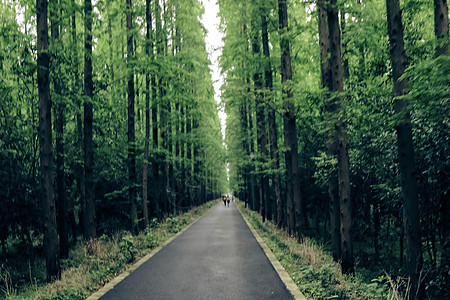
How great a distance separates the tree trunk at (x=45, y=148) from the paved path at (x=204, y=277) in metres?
2.23

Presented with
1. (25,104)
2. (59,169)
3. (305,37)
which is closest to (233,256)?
(59,169)

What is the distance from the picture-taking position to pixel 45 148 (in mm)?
8719

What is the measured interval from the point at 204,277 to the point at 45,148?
5.26 metres

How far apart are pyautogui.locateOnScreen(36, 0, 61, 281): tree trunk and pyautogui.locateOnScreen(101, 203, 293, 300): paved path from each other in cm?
223

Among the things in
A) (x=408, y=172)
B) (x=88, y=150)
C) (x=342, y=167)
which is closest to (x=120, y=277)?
(x=88, y=150)

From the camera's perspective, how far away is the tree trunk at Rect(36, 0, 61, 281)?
8.70 metres

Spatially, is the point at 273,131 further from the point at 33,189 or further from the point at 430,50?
the point at 33,189

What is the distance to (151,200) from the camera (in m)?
25.9

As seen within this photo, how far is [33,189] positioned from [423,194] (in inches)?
542

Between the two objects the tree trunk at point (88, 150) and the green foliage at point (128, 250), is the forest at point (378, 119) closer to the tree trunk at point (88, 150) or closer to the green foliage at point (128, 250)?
the tree trunk at point (88, 150)

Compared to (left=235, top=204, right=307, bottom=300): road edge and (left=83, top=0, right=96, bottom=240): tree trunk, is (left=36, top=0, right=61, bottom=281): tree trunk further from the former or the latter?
(left=235, top=204, right=307, bottom=300): road edge

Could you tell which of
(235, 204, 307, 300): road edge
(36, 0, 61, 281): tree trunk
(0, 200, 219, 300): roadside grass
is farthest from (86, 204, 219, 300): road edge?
(235, 204, 307, 300): road edge

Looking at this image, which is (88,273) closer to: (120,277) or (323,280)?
(120,277)

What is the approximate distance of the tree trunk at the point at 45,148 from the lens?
8.70 metres
